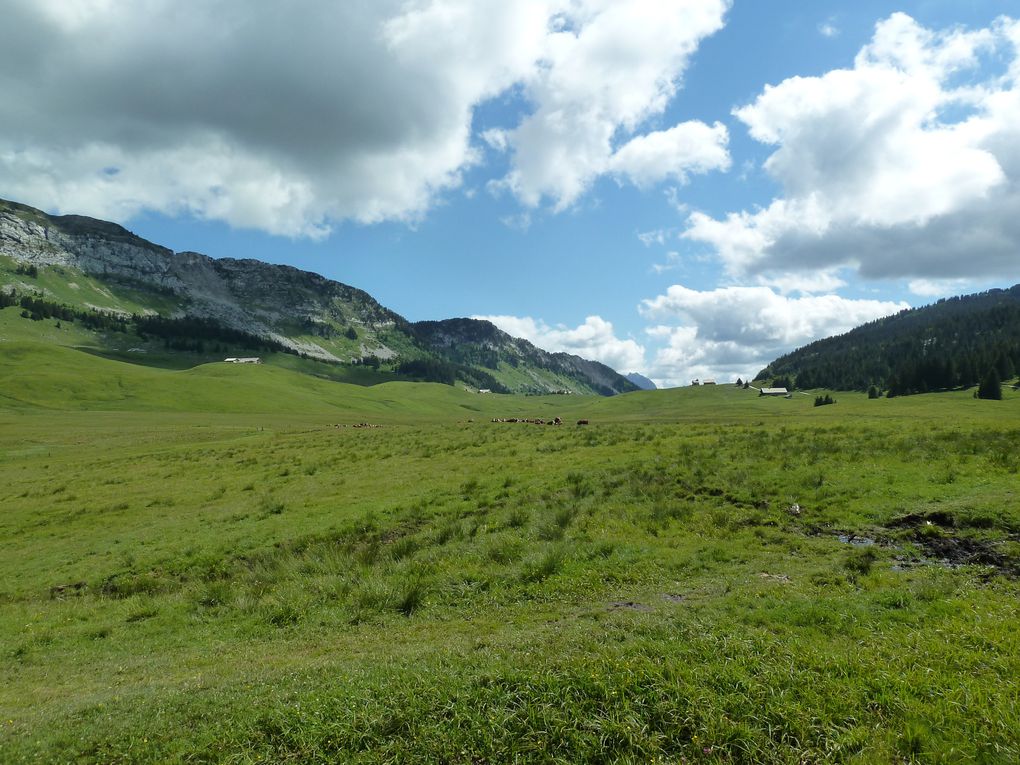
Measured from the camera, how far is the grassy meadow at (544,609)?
24.6 feet

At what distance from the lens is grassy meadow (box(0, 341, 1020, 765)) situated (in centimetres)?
748

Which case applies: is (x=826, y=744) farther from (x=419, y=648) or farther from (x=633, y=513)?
(x=633, y=513)

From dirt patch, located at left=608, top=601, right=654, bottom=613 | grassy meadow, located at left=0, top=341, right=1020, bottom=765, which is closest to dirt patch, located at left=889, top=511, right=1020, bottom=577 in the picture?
grassy meadow, located at left=0, top=341, right=1020, bottom=765

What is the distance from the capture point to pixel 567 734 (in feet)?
24.1

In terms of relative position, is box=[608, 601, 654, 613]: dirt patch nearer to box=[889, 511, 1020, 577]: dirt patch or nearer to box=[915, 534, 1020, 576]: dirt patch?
box=[889, 511, 1020, 577]: dirt patch

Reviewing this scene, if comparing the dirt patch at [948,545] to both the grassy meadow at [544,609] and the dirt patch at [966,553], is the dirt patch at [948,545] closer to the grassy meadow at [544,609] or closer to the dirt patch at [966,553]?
the dirt patch at [966,553]

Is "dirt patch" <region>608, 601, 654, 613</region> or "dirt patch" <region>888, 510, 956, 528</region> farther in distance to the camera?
"dirt patch" <region>888, 510, 956, 528</region>

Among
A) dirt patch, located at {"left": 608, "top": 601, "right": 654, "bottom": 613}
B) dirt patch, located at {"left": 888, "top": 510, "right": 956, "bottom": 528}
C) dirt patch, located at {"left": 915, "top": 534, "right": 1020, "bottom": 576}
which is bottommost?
dirt patch, located at {"left": 608, "top": 601, "right": 654, "bottom": 613}

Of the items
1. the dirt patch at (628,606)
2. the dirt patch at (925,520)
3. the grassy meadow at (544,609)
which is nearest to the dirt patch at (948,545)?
the dirt patch at (925,520)

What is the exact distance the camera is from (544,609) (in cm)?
1377

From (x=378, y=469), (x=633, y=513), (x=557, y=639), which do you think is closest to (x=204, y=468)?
(x=378, y=469)

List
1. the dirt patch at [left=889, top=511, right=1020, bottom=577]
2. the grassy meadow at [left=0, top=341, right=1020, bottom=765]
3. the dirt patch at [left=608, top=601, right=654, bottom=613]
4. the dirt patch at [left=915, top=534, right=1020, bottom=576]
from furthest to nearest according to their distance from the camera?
1. the dirt patch at [left=889, top=511, right=1020, bottom=577]
2. the dirt patch at [left=915, top=534, right=1020, bottom=576]
3. the dirt patch at [left=608, top=601, right=654, bottom=613]
4. the grassy meadow at [left=0, top=341, right=1020, bottom=765]

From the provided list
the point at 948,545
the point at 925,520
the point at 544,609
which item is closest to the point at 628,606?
the point at 544,609

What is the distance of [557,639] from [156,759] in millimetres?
7156
